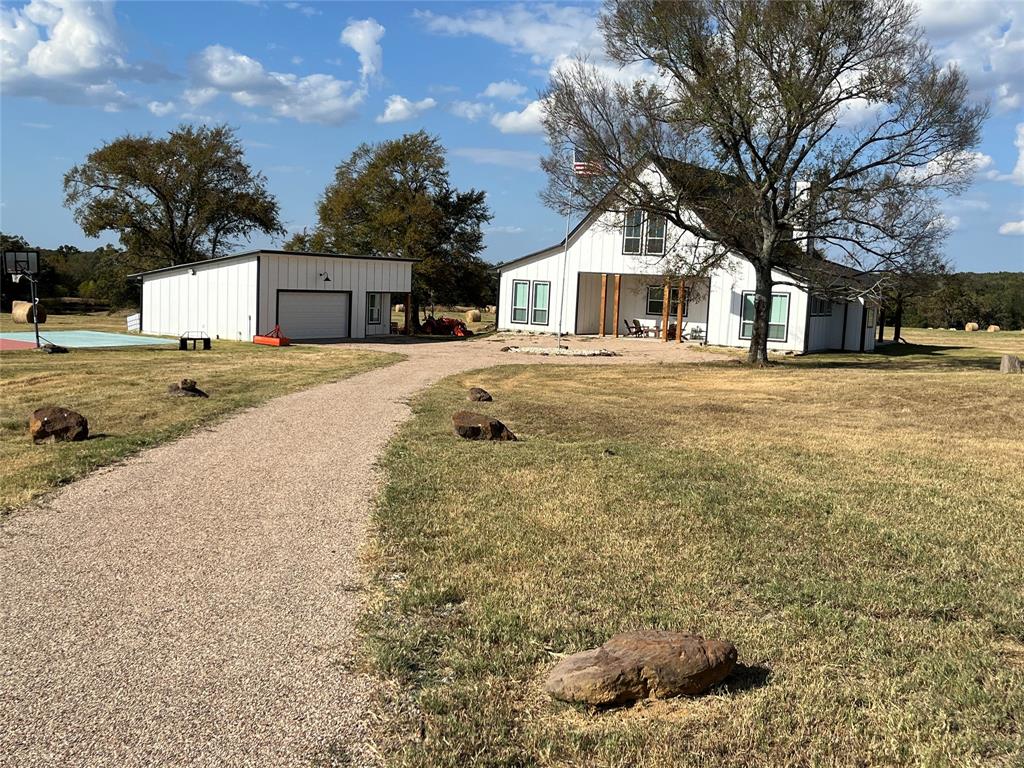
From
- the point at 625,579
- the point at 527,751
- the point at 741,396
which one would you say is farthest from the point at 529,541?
the point at 741,396

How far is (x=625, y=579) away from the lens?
19.1 ft

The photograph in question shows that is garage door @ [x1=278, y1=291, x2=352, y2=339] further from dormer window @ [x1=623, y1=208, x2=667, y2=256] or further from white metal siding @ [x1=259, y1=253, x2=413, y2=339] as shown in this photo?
dormer window @ [x1=623, y1=208, x2=667, y2=256]

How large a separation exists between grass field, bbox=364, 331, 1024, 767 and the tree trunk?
13431 millimetres

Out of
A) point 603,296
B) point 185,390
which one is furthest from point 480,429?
point 603,296

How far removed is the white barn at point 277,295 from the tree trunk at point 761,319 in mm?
15753

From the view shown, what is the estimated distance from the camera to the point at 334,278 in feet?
111

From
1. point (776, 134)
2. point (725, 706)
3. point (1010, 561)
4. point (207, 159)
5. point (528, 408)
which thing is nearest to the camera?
point (725, 706)

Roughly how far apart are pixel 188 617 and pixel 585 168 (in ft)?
67.3

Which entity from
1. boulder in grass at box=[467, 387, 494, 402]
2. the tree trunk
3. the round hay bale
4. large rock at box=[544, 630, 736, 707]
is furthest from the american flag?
the round hay bale

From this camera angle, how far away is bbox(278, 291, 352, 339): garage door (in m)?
32.2

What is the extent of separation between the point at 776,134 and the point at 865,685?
21.2 meters

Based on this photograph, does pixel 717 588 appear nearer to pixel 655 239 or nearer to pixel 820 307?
pixel 820 307

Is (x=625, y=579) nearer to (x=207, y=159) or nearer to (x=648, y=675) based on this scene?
(x=648, y=675)

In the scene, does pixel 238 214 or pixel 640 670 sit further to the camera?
pixel 238 214
